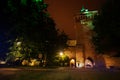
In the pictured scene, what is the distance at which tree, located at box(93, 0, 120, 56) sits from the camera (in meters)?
20.1

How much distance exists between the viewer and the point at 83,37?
4041cm

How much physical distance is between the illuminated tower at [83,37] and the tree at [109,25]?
15711 millimetres

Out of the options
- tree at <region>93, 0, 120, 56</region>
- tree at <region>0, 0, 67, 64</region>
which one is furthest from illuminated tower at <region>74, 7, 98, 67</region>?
tree at <region>93, 0, 120, 56</region>

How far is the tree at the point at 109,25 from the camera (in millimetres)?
20062

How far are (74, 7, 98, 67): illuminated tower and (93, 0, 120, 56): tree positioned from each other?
619 inches

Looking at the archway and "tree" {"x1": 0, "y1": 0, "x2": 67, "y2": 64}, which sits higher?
"tree" {"x1": 0, "y1": 0, "x2": 67, "y2": 64}

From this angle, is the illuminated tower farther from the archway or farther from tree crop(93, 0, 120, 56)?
tree crop(93, 0, 120, 56)

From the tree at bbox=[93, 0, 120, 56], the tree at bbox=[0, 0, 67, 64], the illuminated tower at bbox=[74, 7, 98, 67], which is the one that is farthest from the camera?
the illuminated tower at bbox=[74, 7, 98, 67]

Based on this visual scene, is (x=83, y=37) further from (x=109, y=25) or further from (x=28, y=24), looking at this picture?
(x=109, y=25)

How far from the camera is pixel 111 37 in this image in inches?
805

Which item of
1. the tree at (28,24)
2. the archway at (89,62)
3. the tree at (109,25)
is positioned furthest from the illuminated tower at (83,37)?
the tree at (109,25)

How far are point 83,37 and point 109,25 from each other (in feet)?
64.8

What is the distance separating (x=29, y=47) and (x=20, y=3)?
4488mm

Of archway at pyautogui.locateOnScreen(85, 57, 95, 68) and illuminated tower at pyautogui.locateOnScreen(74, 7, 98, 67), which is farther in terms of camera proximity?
illuminated tower at pyautogui.locateOnScreen(74, 7, 98, 67)
